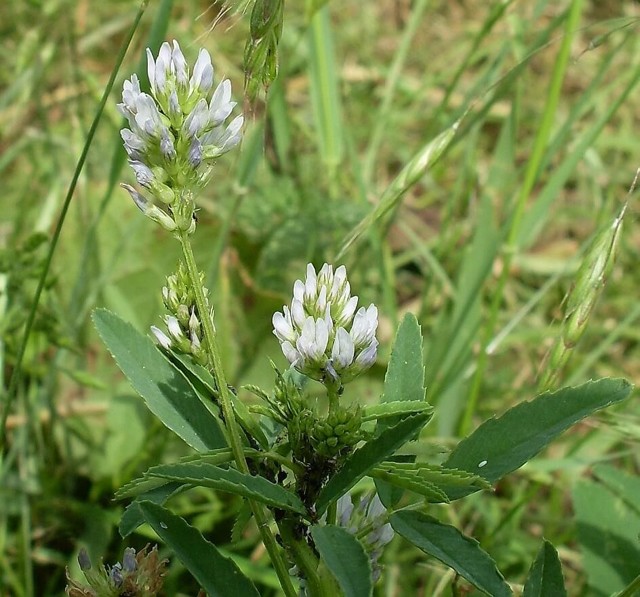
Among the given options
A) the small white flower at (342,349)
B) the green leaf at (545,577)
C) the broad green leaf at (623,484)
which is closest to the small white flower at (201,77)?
the small white flower at (342,349)

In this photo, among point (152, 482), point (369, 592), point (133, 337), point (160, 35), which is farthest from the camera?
point (160, 35)

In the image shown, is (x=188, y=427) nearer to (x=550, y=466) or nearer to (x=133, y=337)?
(x=133, y=337)

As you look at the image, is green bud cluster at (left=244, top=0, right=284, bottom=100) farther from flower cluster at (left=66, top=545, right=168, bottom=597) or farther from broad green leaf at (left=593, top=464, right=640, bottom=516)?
broad green leaf at (left=593, top=464, right=640, bottom=516)

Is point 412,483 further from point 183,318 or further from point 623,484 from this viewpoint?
point 623,484

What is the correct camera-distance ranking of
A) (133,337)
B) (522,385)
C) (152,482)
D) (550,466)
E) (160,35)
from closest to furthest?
1. (152,482)
2. (133,337)
3. (160,35)
4. (550,466)
5. (522,385)

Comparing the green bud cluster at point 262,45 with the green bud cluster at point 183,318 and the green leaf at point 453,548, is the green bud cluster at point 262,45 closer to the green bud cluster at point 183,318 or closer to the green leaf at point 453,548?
the green bud cluster at point 183,318

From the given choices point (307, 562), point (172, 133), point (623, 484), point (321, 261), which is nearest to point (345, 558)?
point (307, 562)

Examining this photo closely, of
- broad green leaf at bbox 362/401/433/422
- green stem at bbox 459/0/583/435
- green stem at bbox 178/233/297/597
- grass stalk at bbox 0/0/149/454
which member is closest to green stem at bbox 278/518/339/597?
green stem at bbox 178/233/297/597

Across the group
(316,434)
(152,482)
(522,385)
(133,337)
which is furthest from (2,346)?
(522,385)

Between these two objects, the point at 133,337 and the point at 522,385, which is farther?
the point at 522,385
